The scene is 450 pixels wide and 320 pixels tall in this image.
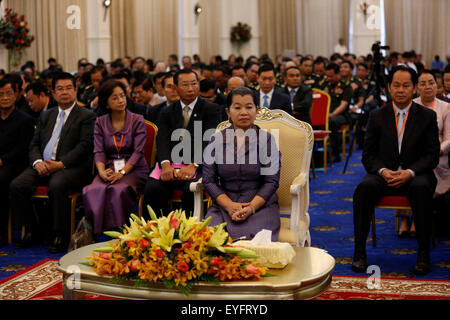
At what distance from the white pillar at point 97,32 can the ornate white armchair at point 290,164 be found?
9.56 metres

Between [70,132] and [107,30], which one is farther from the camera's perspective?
[107,30]

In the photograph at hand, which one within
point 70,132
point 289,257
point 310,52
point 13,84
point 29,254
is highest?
point 310,52

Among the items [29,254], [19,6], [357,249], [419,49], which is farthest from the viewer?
[419,49]

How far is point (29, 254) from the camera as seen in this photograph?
503 cm

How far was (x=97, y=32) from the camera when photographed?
13297mm

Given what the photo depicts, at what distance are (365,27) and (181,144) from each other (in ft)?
45.1

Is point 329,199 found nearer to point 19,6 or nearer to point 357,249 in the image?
point 357,249

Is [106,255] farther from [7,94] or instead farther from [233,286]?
[7,94]

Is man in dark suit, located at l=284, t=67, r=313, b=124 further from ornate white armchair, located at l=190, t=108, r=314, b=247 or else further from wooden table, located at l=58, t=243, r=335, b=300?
wooden table, located at l=58, t=243, r=335, b=300

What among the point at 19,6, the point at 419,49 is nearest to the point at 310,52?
the point at 419,49

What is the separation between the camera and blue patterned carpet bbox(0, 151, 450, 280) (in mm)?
4360

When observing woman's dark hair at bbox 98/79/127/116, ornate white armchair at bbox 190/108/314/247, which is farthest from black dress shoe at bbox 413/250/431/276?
woman's dark hair at bbox 98/79/127/116
